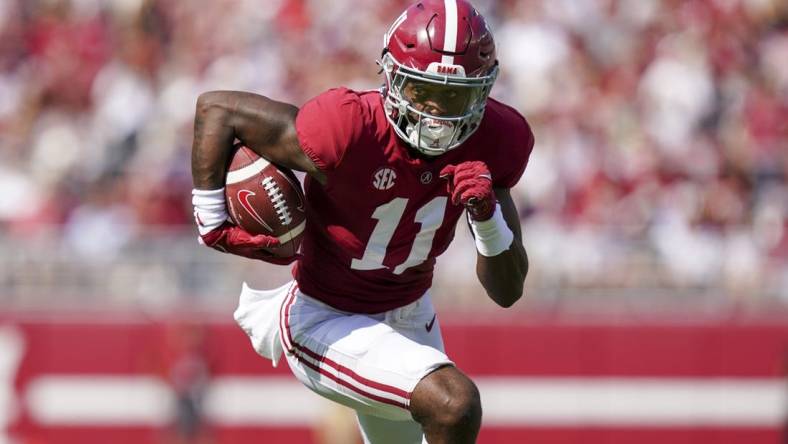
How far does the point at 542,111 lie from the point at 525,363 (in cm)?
184

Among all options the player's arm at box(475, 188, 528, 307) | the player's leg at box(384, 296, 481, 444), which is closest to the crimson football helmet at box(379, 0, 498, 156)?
the player's arm at box(475, 188, 528, 307)

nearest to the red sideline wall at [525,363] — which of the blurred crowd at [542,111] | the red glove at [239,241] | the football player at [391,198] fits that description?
the blurred crowd at [542,111]

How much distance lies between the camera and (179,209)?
9883 millimetres

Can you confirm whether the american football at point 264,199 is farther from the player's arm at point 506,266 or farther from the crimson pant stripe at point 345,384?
the player's arm at point 506,266

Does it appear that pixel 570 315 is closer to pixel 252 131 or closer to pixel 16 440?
pixel 16 440

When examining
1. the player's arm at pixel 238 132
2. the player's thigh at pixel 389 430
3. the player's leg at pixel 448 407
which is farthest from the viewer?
the player's thigh at pixel 389 430

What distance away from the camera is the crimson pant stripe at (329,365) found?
15.7 feet

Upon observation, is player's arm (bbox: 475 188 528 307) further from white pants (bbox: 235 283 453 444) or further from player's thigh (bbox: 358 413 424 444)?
player's thigh (bbox: 358 413 424 444)

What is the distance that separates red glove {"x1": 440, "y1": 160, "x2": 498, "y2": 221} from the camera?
4.53m

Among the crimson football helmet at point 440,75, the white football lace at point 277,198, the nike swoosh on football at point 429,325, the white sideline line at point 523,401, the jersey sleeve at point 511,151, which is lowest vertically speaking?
the white sideline line at point 523,401

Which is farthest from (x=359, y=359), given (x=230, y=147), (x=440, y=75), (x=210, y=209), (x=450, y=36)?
(x=450, y=36)

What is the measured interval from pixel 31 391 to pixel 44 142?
1.83 m

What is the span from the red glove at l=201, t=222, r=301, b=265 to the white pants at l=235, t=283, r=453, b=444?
1.12 feet

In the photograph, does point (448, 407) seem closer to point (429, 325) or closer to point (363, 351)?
point (363, 351)
